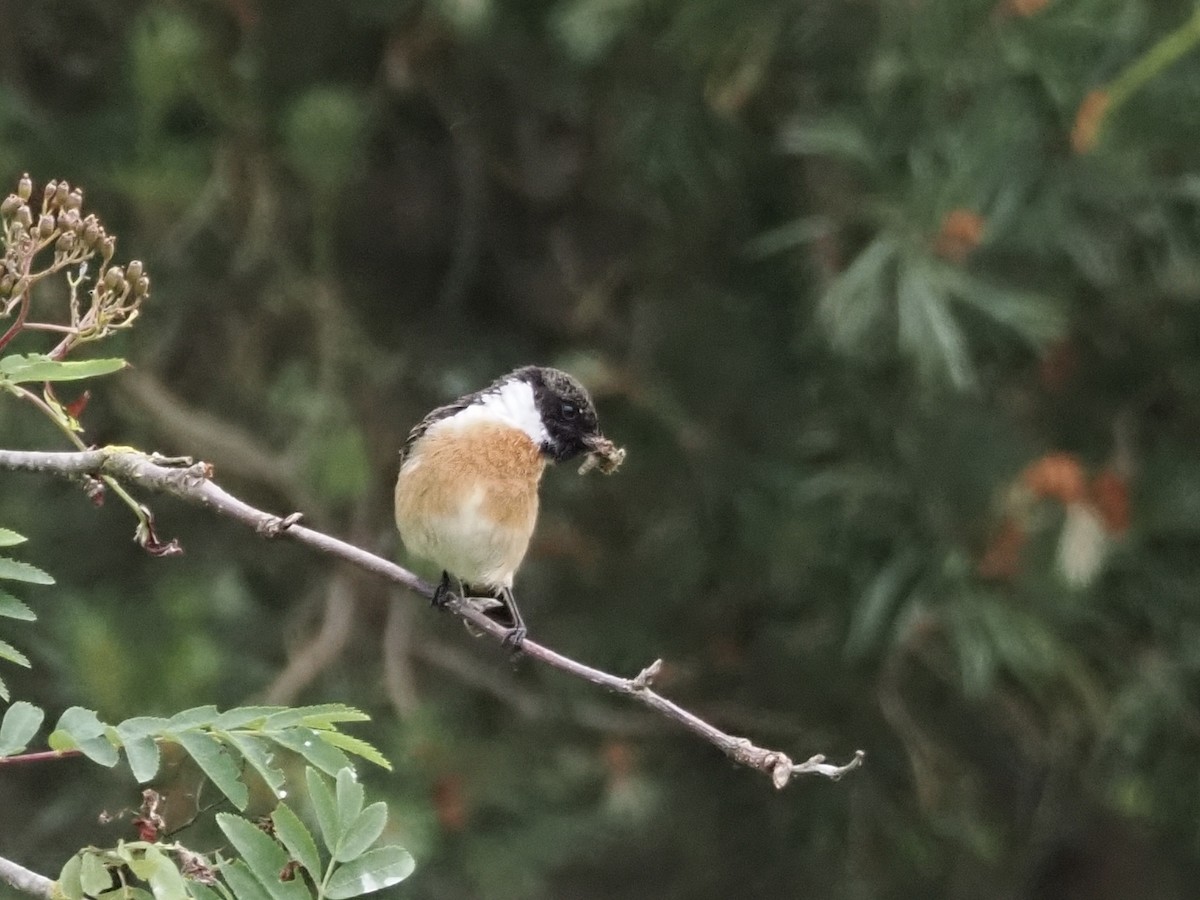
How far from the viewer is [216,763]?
1.42m

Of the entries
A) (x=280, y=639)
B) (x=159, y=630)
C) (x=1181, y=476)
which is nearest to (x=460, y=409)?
(x=159, y=630)

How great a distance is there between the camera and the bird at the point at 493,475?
260cm

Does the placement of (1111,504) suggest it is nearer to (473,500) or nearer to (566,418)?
(566,418)

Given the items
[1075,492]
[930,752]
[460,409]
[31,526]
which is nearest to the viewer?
[460,409]

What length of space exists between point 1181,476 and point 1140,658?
0.43 metres

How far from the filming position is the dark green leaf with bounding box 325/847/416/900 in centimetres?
142

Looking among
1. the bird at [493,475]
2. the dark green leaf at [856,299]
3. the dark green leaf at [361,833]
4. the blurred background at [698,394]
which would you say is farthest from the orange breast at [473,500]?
the dark green leaf at [361,833]

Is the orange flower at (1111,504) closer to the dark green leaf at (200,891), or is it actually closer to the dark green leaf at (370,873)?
the dark green leaf at (370,873)

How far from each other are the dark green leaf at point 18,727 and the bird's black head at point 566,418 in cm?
135

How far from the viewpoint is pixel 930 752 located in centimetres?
404

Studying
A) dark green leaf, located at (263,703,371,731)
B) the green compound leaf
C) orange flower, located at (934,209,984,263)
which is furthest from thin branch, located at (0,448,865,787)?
orange flower, located at (934,209,984,263)

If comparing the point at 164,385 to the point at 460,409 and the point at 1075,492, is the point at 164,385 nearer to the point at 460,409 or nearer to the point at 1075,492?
the point at 460,409

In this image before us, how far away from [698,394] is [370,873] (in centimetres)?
250

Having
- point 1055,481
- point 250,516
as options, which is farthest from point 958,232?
point 250,516
